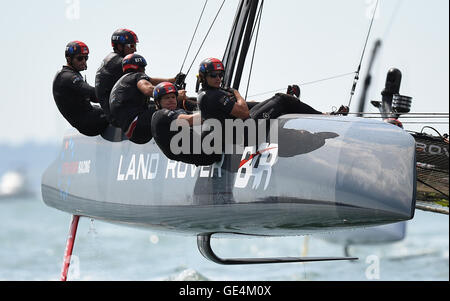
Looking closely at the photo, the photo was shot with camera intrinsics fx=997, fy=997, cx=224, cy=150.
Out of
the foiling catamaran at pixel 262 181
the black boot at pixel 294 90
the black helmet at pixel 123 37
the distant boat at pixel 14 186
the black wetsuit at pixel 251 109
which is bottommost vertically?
the distant boat at pixel 14 186

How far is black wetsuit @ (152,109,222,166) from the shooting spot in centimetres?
766

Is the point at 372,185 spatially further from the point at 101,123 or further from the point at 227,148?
the point at 101,123

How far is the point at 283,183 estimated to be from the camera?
744cm

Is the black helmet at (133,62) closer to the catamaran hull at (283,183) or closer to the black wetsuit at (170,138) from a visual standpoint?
the black wetsuit at (170,138)

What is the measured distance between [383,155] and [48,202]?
465cm

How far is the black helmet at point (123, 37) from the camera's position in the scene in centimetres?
855

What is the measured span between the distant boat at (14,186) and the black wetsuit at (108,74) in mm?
47747

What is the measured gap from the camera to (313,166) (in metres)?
7.27

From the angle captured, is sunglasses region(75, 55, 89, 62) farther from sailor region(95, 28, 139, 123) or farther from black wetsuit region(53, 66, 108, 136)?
sailor region(95, 28, 139, 123)

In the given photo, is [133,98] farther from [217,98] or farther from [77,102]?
[77,102]

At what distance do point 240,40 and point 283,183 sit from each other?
193 centimetres

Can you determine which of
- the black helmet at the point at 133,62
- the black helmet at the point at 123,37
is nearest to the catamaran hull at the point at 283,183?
the black helmet at the point at 133,62
